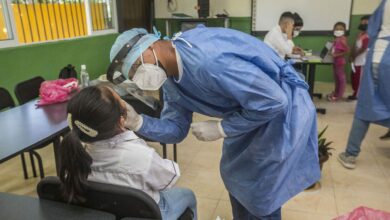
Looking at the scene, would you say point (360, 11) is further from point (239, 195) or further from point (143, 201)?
point (143, 201)

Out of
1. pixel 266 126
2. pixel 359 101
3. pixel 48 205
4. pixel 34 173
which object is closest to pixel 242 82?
pixel 266 126

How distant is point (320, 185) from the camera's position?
2.20 m

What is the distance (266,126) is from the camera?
3.69ft

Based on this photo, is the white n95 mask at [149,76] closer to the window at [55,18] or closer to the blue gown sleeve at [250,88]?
the blue gown sleeve at [250,88]

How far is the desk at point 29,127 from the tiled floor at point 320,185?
2.09 feet

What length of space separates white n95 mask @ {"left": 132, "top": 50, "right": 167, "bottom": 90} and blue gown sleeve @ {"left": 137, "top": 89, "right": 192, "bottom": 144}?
19 centimetres

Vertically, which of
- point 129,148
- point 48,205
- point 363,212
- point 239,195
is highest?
point 129,148

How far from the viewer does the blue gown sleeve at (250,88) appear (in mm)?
963

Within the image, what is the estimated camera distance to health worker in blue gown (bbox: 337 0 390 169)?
Answer: 7.11 ft

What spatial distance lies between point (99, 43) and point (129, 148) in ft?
11.7

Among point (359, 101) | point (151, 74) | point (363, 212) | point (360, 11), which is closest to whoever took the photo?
point (151, 74)

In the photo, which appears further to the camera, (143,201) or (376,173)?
(376,173)

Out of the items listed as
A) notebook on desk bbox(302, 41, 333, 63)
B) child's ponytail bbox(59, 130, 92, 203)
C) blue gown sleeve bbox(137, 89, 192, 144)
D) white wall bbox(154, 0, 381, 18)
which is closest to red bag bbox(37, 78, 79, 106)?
blue gown sleeve bbox(137, 89, 192, 144)

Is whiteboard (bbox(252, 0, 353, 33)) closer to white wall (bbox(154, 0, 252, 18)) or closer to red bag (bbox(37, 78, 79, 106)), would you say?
white wall (bbox(154, 0, 252, 18))
